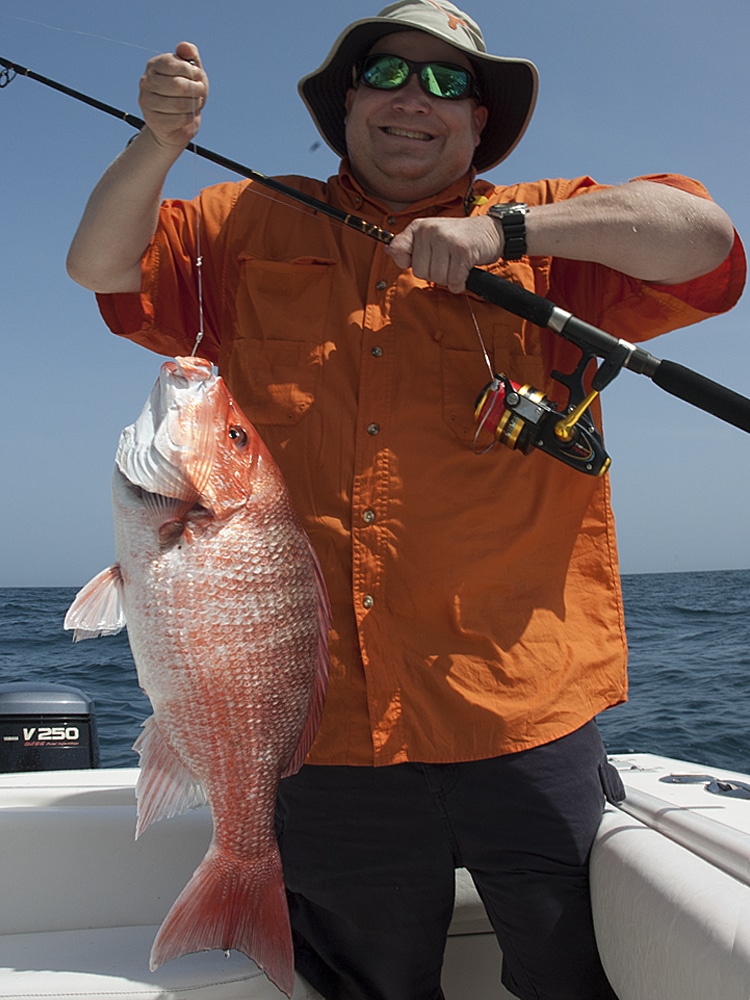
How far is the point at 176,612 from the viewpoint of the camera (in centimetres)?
197

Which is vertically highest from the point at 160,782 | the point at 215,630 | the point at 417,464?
the point at 417,464

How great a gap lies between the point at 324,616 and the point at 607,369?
39.3 inches

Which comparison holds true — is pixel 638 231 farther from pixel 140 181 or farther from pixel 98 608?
pixel 98 608

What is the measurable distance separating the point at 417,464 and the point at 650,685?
9602 mm

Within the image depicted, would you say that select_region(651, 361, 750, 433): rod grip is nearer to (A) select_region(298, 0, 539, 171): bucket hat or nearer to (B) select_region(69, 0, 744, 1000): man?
(B) select_region(69, 0, 744, 1000): man

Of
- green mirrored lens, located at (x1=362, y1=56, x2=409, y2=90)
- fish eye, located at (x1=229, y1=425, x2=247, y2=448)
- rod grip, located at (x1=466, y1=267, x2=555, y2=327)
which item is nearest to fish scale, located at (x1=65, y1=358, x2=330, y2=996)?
fish eye, located at (x1=229, y1=425, x2=247, y2=448)

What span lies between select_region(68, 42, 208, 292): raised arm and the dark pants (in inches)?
58.5

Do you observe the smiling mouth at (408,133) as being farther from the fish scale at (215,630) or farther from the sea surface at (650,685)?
the sea surface at (650,685)

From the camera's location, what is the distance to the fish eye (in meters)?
2.11

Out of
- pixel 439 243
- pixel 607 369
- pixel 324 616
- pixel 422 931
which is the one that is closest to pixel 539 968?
pixel 422 931

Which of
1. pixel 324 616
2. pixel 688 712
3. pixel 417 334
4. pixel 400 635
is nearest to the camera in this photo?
pixel 324 616

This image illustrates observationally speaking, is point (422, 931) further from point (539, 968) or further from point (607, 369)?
point (607, 369)

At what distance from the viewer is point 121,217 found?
2.37 metres

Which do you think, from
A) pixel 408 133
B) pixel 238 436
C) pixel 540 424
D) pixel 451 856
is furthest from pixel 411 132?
pixel 451 856
